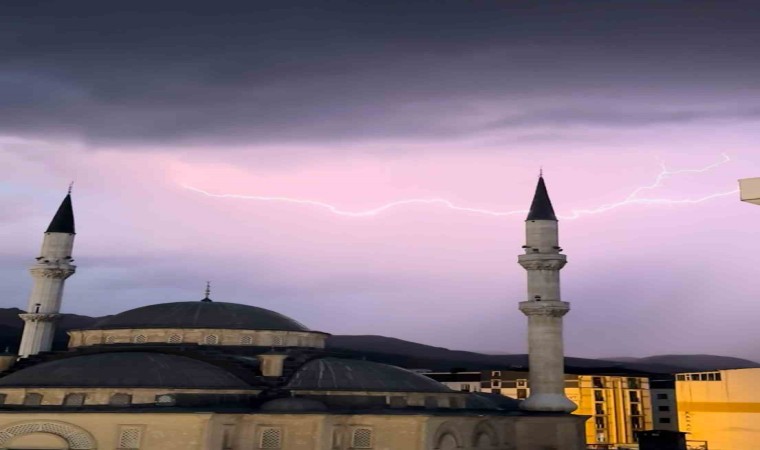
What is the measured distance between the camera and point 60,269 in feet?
164

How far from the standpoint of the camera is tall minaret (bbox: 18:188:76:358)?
48.7 metres

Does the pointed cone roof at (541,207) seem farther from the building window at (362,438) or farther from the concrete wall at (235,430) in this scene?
the building window at (362,438)

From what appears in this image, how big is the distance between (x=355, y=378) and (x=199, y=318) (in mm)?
12272

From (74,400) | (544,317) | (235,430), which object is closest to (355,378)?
(235,430)

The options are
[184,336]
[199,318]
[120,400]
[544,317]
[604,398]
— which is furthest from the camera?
[604,398]

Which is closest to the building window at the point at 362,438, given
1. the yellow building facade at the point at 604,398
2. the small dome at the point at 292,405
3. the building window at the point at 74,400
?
the small dome at the point at 292,405

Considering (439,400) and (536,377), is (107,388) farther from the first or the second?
(536,377)

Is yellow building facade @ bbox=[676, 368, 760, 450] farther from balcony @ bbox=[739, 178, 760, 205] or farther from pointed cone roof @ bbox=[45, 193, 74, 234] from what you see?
pointed cone roof @ bbox=[45, 193, 74, 234]

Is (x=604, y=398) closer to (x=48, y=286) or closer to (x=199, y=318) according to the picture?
(x=199, y=318)

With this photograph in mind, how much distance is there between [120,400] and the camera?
31.5m

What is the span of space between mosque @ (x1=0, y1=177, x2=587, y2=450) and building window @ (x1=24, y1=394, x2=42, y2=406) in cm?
6

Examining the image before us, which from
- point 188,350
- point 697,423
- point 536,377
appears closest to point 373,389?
point 188,350

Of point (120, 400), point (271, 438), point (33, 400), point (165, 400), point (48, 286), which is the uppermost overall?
point (48, 286)

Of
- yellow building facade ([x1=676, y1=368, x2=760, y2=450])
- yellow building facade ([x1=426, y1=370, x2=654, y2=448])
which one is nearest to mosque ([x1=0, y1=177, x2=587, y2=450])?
yellow building facade ([x1=676, y1=368, x2=760, y2=450])
